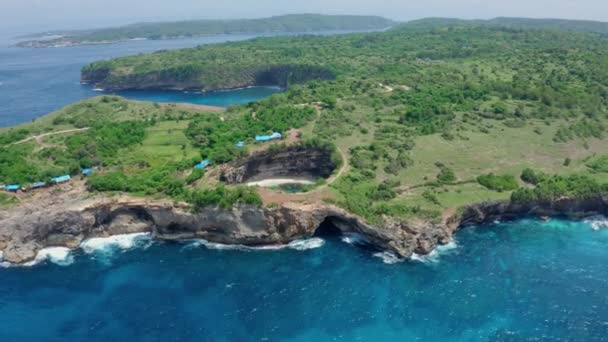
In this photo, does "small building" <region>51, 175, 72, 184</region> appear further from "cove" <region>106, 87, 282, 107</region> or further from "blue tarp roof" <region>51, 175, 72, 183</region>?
"cove" <region>106, 87, 282, 107</region>

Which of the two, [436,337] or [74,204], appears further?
[74,204]

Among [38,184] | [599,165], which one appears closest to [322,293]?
[38,184]

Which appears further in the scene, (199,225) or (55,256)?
(199,225)

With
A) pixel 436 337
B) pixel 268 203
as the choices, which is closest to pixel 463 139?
pixel 268 203

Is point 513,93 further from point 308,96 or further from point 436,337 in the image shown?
point 436,337

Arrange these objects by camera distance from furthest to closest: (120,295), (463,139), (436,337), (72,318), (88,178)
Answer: (463,139) < (88,178) < (120,295) < (72,318) < (436,337)

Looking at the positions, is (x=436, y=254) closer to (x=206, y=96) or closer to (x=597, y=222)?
(x=597, y=222)

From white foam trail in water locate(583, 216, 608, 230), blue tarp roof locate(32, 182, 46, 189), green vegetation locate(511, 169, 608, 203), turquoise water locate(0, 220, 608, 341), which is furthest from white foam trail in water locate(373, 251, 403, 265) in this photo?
blue tarp roof locate(32, 182, 46, 189)

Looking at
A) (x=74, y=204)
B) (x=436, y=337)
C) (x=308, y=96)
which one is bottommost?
(x=436, y=337)
